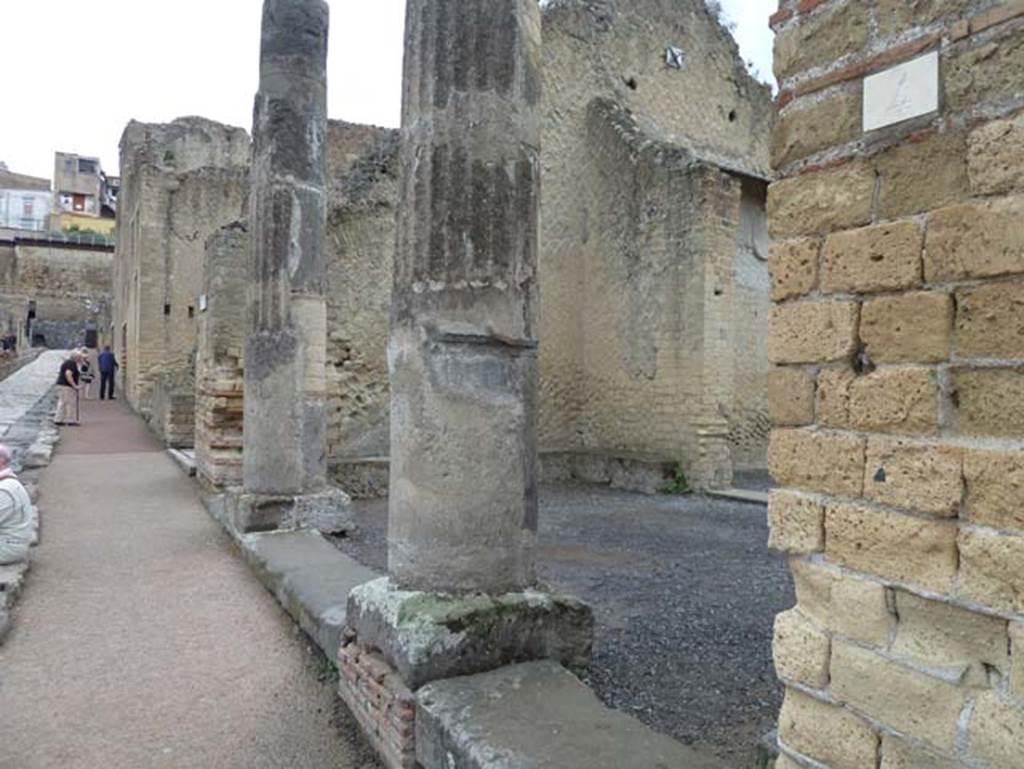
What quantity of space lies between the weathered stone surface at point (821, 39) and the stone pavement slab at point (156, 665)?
2880mm

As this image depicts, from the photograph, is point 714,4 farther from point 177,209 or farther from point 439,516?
point 439,516

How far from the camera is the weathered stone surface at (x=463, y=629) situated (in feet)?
9.70

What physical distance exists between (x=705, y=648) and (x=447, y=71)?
309 cm


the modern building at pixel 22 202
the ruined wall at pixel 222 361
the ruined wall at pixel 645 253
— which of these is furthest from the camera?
the modern building at pixel 22 202

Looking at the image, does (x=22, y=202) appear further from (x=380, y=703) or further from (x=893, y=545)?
(x=893, y=545)

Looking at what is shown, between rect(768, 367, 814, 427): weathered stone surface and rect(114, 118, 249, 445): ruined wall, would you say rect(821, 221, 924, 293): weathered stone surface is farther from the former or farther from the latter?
rect(114, 118, 249, 445): ruined wall

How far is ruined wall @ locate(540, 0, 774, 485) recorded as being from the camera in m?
10.3

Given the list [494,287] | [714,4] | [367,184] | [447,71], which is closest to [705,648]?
[494,287]

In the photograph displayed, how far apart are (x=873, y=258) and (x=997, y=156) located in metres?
0.31

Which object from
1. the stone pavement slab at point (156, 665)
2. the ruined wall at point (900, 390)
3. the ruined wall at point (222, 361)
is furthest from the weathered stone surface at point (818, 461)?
the ruined wall at point (222, 361)

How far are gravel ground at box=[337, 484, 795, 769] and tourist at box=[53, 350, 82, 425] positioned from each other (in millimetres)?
8064

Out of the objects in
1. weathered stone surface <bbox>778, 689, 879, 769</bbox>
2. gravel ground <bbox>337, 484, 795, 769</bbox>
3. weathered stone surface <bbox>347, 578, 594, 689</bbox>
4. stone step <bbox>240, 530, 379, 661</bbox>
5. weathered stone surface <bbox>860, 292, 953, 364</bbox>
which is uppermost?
weathered stone surface <bbox>860, 292, 953, 364</bbox>

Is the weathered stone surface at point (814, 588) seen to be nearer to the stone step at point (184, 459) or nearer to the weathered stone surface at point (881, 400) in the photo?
the weathered stone surface at point (881, 400)

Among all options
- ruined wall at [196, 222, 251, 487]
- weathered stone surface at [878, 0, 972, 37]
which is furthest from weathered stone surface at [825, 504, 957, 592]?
ruined wall at [196, 222, 251, 487]
